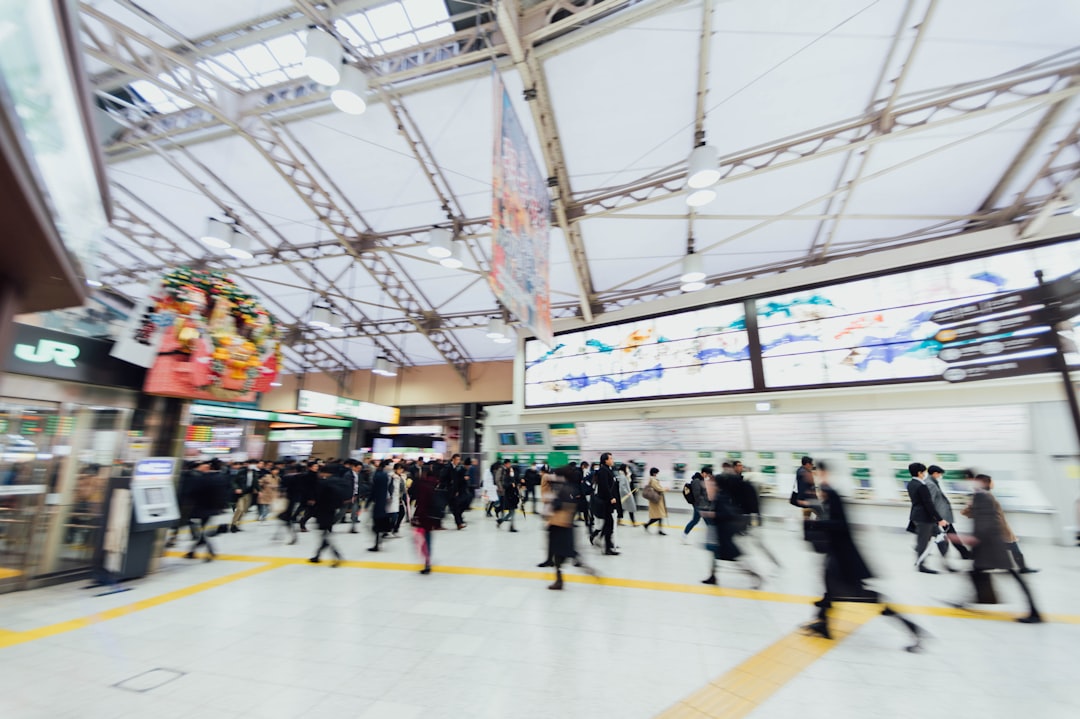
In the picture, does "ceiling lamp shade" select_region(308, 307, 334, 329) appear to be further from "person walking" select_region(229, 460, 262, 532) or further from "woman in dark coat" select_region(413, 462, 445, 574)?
"woman in dark coat" select_region(413, 462, 445, 574)

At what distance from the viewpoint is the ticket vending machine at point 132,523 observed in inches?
204

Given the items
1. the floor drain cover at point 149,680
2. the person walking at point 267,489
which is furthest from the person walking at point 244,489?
the floor drain cover at point 149,680

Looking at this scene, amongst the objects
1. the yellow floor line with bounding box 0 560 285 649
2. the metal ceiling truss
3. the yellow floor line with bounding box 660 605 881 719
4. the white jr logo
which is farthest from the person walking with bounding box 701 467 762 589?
the metal ceiling truss

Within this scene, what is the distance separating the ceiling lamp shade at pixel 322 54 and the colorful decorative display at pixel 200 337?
3062 mm

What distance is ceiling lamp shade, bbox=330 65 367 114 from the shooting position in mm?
5891

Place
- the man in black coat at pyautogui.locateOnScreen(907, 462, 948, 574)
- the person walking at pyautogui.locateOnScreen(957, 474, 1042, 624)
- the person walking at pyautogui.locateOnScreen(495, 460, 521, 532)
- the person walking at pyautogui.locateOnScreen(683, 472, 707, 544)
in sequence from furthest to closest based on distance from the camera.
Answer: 1. the person walking at pyautogui.locateOnScreen(495, 460, 521, 532)
2. the person walking at pyautogui.locateOnScreen(683, 472, 707, 544)
3. the man in black coat at pyautogui.locateOnScreen(907, 462, 948, 574)
4. the person walking at pyautogui.locateOnScreen(957, 474, 1042, 624)

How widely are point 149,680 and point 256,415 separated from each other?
1548 cm

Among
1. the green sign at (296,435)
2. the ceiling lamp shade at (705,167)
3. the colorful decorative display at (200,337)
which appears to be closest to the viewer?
the colorful decorative display at (200,337)

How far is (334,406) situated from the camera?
14297 mm

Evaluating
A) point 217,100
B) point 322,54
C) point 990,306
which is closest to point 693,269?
point 990,306

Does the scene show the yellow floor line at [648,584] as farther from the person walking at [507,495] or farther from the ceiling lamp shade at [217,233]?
the ceiling lamp shade at [217,233]

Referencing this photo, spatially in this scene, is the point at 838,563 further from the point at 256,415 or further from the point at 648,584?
the point at 256,415

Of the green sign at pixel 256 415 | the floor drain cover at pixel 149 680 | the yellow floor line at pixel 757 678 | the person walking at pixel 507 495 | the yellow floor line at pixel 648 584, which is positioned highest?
the green sign at pixel 256 415

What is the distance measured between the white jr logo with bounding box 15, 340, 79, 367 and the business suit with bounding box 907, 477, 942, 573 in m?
10.0
